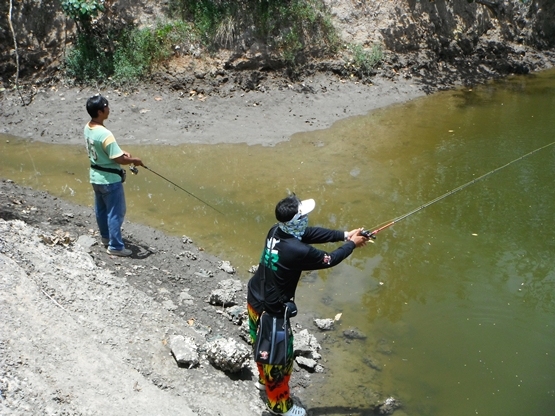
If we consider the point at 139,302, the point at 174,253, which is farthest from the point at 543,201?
the point at 139,302

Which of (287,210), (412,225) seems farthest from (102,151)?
(412,225)

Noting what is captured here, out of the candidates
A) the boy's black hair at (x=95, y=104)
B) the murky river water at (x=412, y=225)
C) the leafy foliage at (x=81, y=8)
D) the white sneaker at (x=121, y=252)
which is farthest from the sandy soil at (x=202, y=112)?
the boy's black hair at (x=95, y=104)

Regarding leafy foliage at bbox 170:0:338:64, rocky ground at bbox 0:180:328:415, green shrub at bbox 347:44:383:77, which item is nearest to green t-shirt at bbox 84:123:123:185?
rocky ground at bbox 0:180:328:415

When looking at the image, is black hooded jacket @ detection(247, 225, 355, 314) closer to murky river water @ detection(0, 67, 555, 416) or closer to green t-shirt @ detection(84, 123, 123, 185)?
murky river water @ detection(0, 67, 555, 416)

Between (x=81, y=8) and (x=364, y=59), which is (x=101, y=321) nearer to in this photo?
(x=81, y=8)

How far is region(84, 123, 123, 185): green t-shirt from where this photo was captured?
19.7 feet

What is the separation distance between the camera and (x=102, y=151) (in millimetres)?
6109

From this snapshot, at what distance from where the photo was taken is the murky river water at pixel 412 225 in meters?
5.51

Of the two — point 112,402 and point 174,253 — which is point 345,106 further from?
point 112,402

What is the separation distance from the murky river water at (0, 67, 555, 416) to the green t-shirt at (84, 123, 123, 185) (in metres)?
1.63

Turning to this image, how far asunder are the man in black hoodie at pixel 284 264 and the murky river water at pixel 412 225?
0.71 metres

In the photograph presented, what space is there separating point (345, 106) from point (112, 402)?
8.45 metres

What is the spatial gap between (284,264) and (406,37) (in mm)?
10424

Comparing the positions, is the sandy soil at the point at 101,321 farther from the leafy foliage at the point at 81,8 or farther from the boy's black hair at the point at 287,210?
the leafy foliage at the point at 81,8
